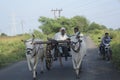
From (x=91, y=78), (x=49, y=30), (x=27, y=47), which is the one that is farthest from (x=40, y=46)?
(x=49, y=30)

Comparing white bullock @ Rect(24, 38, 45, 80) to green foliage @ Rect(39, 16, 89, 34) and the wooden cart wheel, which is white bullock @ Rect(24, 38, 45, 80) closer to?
the wooden cart wheel

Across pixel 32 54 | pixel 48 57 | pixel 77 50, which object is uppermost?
pixel 77 50

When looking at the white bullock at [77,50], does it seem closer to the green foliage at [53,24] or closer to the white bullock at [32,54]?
the white bullock at [32,54]

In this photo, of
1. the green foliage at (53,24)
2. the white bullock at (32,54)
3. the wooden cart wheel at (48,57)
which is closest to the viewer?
the white bullock at (32,54)

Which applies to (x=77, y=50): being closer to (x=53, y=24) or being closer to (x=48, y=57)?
(x=48, y=57)

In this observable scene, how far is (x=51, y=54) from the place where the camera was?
17.7 metres

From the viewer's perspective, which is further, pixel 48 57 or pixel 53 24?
pixel 53 24

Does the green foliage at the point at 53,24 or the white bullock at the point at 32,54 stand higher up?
the green foliage at the point at 53,24

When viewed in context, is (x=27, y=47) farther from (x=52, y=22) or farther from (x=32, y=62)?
(x=52, y=22)

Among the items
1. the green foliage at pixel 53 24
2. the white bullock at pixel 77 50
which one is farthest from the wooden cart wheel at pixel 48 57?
the green foliage at pixel 53 24

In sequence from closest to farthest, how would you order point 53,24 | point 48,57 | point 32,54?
point 32,54
point 48,57
point 53,24

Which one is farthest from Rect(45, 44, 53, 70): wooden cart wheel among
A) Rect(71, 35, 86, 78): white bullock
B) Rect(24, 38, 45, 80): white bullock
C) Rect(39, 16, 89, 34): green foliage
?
Rect(39, 16, 89, 34): green foliage

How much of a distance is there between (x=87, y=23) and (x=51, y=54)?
345ft

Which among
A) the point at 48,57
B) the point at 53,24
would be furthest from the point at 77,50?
the point at 53,24
